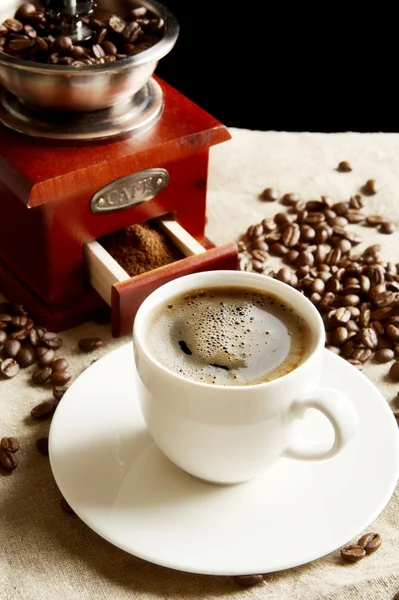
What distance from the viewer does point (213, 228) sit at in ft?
6.34

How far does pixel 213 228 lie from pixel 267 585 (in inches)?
35.8

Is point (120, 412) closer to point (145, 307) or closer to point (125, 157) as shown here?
point (145, 307)

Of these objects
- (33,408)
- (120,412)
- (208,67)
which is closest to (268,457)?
(120,412)

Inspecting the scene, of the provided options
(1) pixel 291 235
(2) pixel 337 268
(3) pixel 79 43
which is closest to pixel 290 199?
(1) pixel 291 235

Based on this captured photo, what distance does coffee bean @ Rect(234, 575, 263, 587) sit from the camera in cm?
116

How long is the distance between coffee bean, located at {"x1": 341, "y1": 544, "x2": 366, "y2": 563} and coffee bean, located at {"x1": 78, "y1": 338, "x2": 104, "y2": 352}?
57 cm

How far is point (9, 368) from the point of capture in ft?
4.99

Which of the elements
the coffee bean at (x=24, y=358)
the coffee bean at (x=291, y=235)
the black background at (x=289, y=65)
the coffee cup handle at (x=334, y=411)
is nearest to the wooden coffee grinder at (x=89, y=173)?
the coffee bean at (x=24, y=358)

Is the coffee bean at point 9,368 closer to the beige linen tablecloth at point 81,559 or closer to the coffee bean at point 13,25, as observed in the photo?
the beige linen tablecloth at point 81,559

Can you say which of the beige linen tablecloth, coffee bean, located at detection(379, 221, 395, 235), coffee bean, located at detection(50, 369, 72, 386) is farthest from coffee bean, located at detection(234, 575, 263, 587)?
coffee bean, located at detection(379, 221, 395, 235)

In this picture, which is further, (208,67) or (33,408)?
(208,67)

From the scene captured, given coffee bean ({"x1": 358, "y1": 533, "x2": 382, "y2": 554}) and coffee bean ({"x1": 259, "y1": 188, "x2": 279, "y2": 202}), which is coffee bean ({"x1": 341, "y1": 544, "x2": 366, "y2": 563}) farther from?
coffee bean ({"x1": 259, "y1": 188, "x2": 279, "y2": 202})

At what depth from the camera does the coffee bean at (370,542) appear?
123 cm

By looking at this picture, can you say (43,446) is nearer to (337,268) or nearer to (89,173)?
(89,173)
